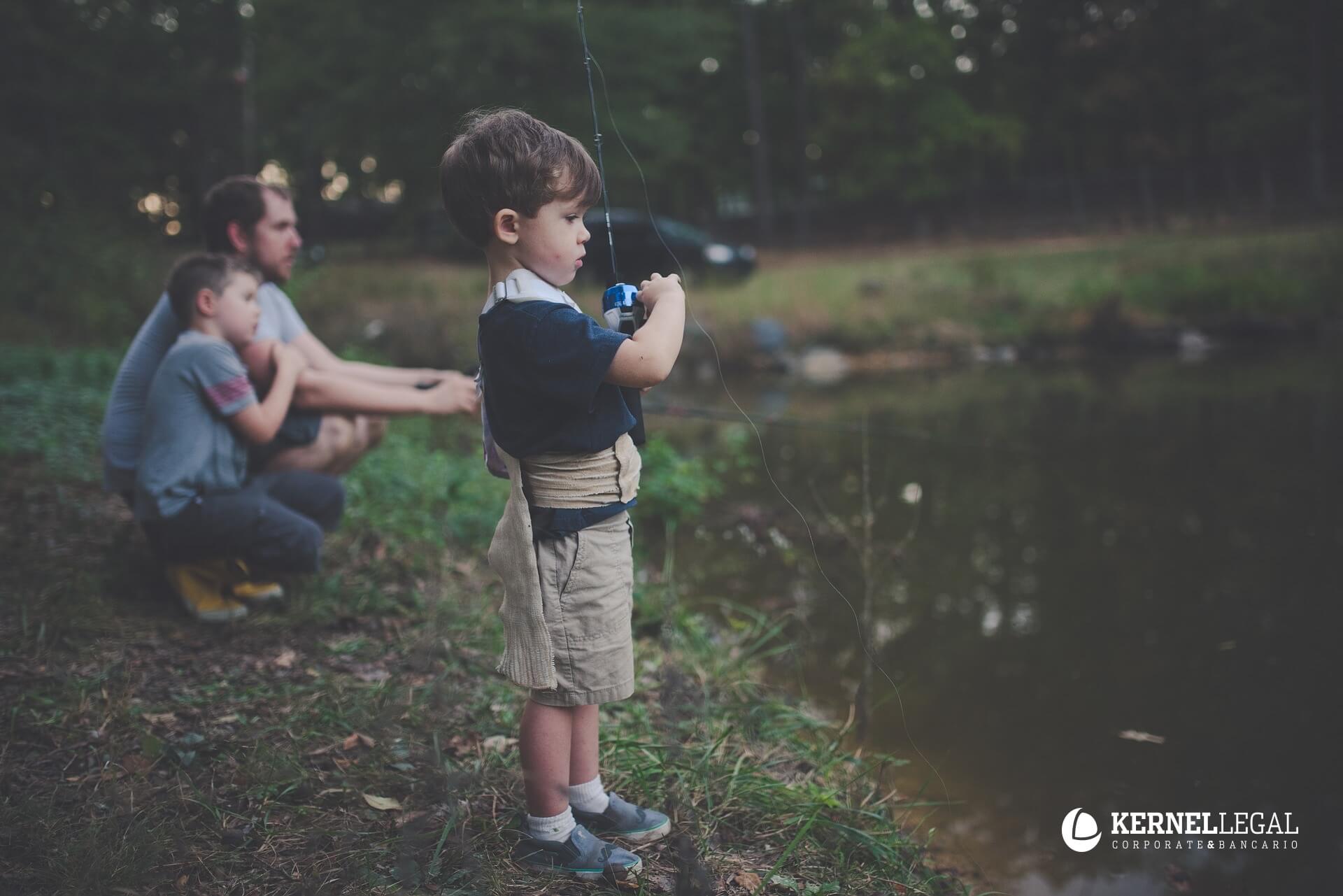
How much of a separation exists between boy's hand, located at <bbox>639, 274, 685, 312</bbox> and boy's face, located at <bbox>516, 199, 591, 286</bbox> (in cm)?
13

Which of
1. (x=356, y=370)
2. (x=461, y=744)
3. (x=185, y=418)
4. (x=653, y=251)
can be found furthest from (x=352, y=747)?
(x=653, y=251)

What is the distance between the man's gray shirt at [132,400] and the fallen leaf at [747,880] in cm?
202

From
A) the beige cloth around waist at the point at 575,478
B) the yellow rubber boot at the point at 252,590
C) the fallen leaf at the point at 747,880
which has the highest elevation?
the beige cloth around waist at the point at 575,478

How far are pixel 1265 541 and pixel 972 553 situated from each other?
1.21 m

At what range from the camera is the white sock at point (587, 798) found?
1.90 metres

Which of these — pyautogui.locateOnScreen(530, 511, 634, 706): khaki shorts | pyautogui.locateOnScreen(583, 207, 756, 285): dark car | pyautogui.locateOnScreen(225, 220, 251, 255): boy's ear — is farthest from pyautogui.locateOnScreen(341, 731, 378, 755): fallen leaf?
pyautogui.locateOnScreen(583, 207, 756, 285): dark car

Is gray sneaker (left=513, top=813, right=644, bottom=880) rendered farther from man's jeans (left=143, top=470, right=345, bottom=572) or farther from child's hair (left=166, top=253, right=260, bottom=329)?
child's hair (left=166, top=253, right=260, bottom=329)

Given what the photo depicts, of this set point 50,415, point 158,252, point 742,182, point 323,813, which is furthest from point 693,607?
point 742,182

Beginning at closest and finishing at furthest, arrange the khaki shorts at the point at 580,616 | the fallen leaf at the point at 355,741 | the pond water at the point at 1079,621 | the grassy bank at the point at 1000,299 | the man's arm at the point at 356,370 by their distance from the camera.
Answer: the khaki shorts at the point at 580,616 → the fallen leaf at the point at 355,741 → the pond water at the point at 1079,621 → the man's arm at the point at 356,370 → the grassy bank at the point at 1000,299

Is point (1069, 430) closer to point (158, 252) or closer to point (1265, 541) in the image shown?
point (1265, 541)

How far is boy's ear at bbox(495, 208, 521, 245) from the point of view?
5.56 feet

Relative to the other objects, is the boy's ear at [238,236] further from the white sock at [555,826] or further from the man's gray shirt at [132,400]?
the white sock at [555,826]

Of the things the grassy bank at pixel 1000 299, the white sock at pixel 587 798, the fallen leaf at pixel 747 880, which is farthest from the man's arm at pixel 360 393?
the grassy bank at pixel 1000 299

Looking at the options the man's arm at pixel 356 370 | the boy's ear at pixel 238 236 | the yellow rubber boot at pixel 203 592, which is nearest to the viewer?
the yellow rubber boot at pixel 203 592
